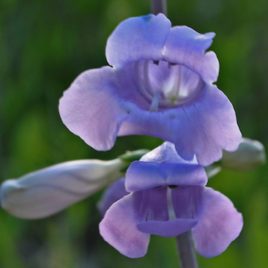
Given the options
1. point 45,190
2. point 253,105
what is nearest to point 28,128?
point 253,105

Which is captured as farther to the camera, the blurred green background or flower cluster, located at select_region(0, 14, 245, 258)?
the blurred green background

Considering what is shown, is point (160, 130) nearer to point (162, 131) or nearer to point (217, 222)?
point (162, 131)

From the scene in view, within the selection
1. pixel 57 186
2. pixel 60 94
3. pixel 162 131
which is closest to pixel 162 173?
pixel 162 131

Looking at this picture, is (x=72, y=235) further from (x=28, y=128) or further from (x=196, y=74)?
(x=196, y=74)

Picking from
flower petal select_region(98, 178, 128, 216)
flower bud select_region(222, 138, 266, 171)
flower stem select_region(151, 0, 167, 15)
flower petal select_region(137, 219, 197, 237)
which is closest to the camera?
flower petal select_region(137, 219, 197, 237)

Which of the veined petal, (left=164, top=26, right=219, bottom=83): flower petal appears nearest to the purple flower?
(left=164, top=26, right=219, bottom=83): flower petal

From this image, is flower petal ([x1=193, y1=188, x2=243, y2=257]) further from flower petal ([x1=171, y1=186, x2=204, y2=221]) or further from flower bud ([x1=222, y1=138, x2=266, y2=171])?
flower bud ([x1=222, y1=138, x2=266, y2=171])

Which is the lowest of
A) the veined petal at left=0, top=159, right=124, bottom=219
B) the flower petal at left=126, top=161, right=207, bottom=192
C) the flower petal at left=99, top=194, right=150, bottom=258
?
the veined petal at left=0, top=159, right=124, bottom=219
